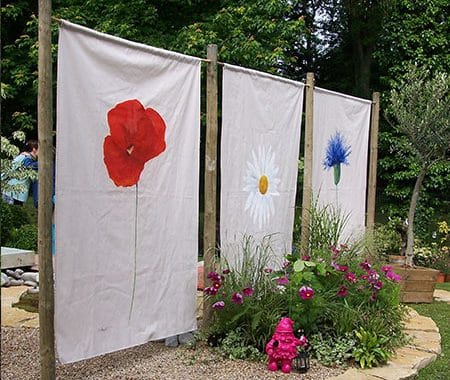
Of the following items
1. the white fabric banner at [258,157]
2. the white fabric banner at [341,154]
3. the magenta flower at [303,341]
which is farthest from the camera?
the white fabric banner at [341,154]

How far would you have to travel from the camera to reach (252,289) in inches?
161

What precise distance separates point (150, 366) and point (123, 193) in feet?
3.40

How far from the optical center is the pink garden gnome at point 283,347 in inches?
143

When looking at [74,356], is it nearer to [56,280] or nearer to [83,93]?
[56,280]

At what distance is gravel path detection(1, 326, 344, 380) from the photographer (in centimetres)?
348

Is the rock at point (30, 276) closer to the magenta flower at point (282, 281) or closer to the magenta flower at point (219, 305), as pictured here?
the magenta flower at point (219, 305)

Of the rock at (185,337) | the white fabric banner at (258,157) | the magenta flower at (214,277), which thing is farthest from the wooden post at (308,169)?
the rock at (185,337)

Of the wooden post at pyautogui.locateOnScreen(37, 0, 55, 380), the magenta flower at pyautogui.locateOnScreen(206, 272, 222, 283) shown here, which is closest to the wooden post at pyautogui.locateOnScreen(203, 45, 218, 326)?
the magenta flower at pyautogui.locateOnScreen(206, 272, 222, 283)

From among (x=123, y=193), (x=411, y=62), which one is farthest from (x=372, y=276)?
(x=411, y=62)

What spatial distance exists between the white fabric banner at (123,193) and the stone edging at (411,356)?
1.14m

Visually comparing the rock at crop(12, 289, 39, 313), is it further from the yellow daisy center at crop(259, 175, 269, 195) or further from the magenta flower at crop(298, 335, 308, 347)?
the magenta flower at crop(298, 335, 308, 347)

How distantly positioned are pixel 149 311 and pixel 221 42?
6.59m

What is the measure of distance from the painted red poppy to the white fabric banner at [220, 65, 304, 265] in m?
0.68

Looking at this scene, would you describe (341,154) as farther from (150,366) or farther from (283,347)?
(150,366)
